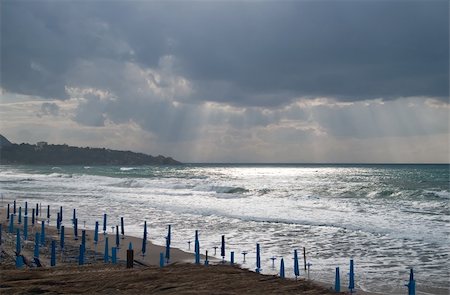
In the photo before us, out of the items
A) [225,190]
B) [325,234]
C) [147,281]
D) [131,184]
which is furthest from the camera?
[131,184]

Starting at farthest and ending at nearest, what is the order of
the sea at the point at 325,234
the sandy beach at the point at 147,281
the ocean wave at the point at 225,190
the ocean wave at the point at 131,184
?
the ocean wave at the point at 131,184
the ocean wave at the point at 225,190
the sea at the point at 325,234
the sandy beach at the point at 147,281

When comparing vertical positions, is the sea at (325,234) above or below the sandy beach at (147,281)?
below

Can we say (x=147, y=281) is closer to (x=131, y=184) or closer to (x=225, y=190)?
(x=225, y=190)

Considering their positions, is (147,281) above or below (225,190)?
above

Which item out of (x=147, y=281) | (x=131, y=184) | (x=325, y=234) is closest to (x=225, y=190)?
(x=131, y=184)

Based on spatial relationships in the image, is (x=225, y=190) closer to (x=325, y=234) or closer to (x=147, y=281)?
(x=325, y=234)

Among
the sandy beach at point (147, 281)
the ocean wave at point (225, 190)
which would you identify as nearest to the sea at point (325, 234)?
the sandy beach at point (147, 281)

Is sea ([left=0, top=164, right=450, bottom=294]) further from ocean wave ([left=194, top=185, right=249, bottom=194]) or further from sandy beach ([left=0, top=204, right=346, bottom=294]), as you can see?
ocean wave ([left=194, top=185, right=249, bottom=194])

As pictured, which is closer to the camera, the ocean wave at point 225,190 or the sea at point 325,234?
the sea at point 325,234

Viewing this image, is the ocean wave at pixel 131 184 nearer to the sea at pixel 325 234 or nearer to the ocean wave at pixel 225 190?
the ocean wave at pixel 225 190

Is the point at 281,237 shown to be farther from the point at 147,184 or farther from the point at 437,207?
the point at 147,184

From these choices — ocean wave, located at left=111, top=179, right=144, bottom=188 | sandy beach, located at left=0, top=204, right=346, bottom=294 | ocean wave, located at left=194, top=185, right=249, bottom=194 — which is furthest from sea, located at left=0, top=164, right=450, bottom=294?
ocean wave, located at left=111, top=179, right=144, bottom=188

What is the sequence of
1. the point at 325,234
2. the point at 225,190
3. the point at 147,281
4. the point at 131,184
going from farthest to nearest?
the point at 131,184, the point at 225,190, the point at 325,234, the point at 147,281

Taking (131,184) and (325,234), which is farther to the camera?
(131,184)
